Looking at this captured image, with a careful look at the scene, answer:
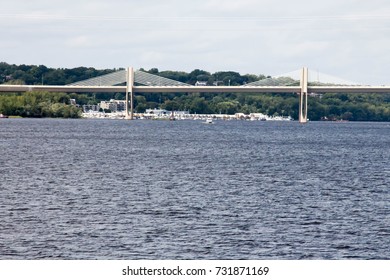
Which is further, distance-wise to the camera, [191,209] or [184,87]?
[184,87]

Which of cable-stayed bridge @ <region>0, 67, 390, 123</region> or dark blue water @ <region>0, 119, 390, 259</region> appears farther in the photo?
cable-stayed bridge @ <region>0, 67, 390, 123</region>

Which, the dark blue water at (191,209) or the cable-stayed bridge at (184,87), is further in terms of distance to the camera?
the cable-stayed bridge at (184,87)
